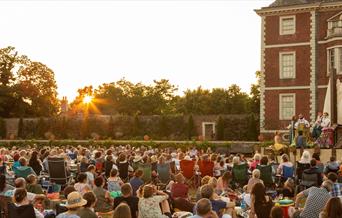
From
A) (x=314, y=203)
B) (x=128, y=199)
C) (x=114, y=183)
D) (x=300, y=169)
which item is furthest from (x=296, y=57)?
(x=128, y=199)

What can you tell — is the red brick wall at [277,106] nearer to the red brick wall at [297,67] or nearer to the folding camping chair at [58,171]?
the red brick wall at [297,67]

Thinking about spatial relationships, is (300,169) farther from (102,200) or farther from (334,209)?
(334,209)

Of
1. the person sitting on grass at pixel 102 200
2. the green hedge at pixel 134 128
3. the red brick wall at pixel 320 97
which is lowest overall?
the person sitting on grass at pixel 102 200

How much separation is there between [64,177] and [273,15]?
2555cm

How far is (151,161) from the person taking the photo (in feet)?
58.6

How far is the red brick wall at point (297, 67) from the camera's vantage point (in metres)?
37.2

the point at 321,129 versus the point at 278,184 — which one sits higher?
the point at 321,129

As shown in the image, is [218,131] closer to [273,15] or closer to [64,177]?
[273,15]

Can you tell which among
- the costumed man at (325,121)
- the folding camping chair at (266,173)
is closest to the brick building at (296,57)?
the costumed man at (325,121)

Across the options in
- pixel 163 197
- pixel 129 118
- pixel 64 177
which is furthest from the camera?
pixel 129 118

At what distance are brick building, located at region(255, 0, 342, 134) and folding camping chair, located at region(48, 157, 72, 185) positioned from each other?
2376 cm

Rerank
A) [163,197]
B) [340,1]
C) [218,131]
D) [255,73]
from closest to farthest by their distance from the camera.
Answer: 1. [163,197]
2. [340,1]
3. [218,131]
4. [255,73]

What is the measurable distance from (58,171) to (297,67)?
2514cm

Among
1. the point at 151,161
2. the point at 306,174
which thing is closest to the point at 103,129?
the point at 151,161
